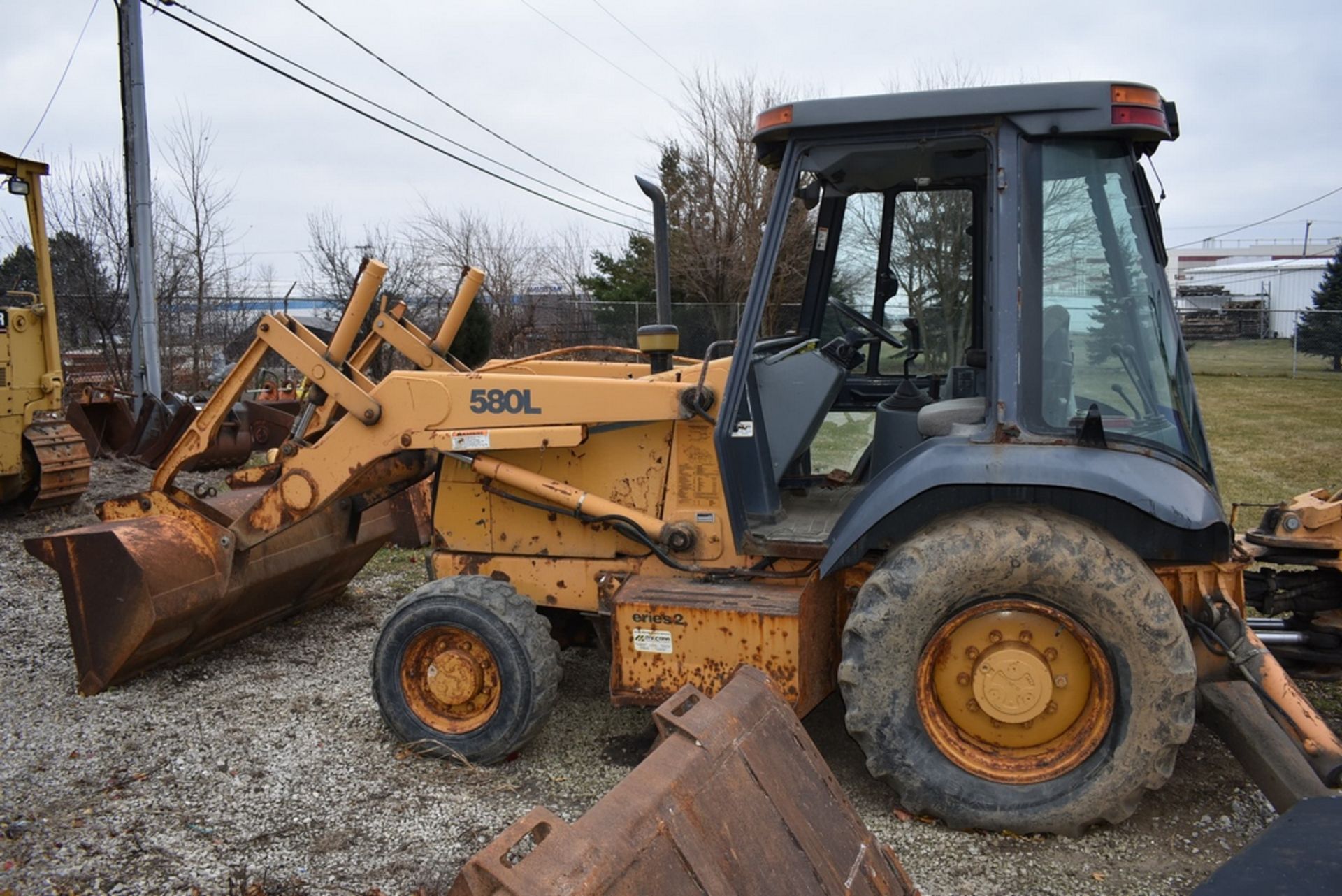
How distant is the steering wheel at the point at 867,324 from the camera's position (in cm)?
521

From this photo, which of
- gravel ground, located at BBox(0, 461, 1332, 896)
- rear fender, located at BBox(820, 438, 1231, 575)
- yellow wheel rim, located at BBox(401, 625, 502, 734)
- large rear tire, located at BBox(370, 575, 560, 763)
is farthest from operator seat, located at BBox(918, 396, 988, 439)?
yellow wheel rim, located at BBox(401, 625, 502, 734)

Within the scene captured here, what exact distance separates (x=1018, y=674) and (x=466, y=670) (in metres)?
2.23

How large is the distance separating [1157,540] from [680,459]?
1.90 metres

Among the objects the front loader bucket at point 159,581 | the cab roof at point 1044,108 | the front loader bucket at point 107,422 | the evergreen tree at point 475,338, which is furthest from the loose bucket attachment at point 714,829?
the evergreen tree at point 475,338

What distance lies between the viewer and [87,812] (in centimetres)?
410

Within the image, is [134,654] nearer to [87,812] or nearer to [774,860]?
[87,812]

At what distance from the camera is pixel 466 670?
4539 millimetres

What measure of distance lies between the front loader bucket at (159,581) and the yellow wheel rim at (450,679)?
105 centimetres

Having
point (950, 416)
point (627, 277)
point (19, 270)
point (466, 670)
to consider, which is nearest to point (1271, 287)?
point (627, 277)

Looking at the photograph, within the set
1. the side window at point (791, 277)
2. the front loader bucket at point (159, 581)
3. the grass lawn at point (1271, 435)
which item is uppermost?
the side window at point (791, 277)

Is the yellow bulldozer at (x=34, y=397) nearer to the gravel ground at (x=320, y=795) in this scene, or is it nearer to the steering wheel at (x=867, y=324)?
the gravel ground at (x=320, y=795)

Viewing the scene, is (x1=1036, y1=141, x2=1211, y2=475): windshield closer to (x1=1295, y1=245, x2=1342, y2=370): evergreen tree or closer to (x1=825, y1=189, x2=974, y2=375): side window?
(x1=825, y1=189, x2=974, y2=375): side window

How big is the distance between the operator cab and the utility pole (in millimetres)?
9573

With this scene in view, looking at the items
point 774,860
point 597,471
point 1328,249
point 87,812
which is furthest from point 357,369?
point 1328,249
